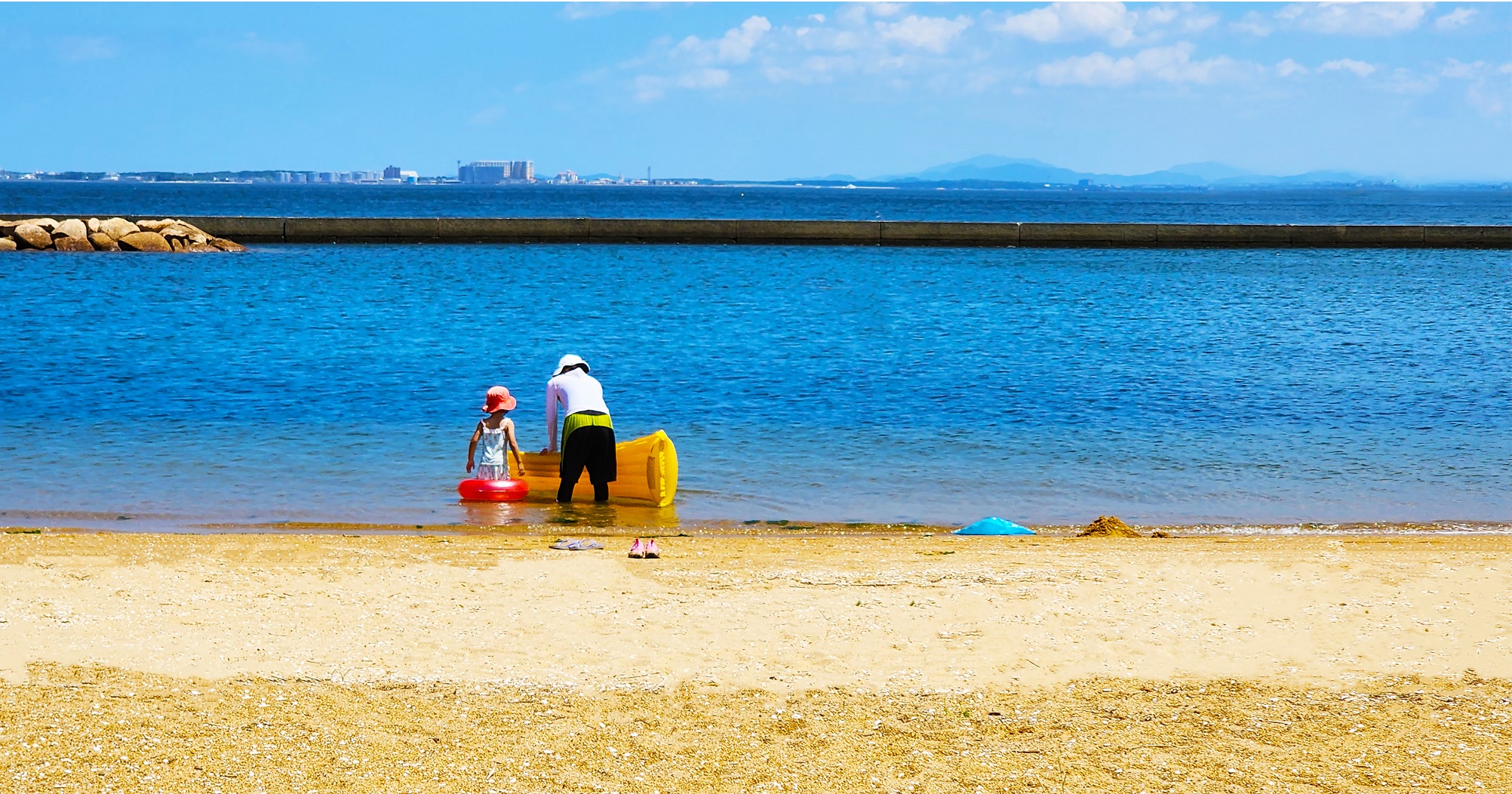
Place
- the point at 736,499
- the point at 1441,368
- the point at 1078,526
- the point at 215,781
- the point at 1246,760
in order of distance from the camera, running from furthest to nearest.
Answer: the point at 1441,368 → the point at 736,499 → the point at 1078,526 → the point at 1246,760 → the point at 215,781

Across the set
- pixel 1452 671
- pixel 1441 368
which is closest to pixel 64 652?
pixel 1452 671

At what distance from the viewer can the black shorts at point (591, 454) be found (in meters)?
11.9

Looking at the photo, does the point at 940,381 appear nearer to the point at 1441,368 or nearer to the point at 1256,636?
the point at 1441,368

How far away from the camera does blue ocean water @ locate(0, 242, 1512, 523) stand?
1320cm

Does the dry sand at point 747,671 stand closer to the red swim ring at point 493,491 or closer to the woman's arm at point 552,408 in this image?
the woman's arm at point 552,408

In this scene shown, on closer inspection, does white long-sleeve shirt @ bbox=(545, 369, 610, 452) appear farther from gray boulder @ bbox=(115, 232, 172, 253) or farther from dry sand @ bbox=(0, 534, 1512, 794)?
gray boulder @ bbox=(115, 232, 172, 253)

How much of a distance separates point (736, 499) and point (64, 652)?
22.3 ft

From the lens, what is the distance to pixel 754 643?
720 cm

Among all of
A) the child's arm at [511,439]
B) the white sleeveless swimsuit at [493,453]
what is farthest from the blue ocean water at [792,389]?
the child's arm at [511,439]

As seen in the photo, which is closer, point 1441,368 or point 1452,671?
point 1452,671

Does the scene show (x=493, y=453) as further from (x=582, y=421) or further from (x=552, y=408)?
(x=582, y=421)

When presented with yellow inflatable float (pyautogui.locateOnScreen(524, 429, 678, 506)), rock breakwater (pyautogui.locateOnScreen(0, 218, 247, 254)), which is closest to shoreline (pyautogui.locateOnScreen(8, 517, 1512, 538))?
yellow inflatable float (pyautogui.locateOnScreen(524, 429, 678, 506))

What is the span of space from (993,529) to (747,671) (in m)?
4.89

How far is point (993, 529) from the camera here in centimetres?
1123
